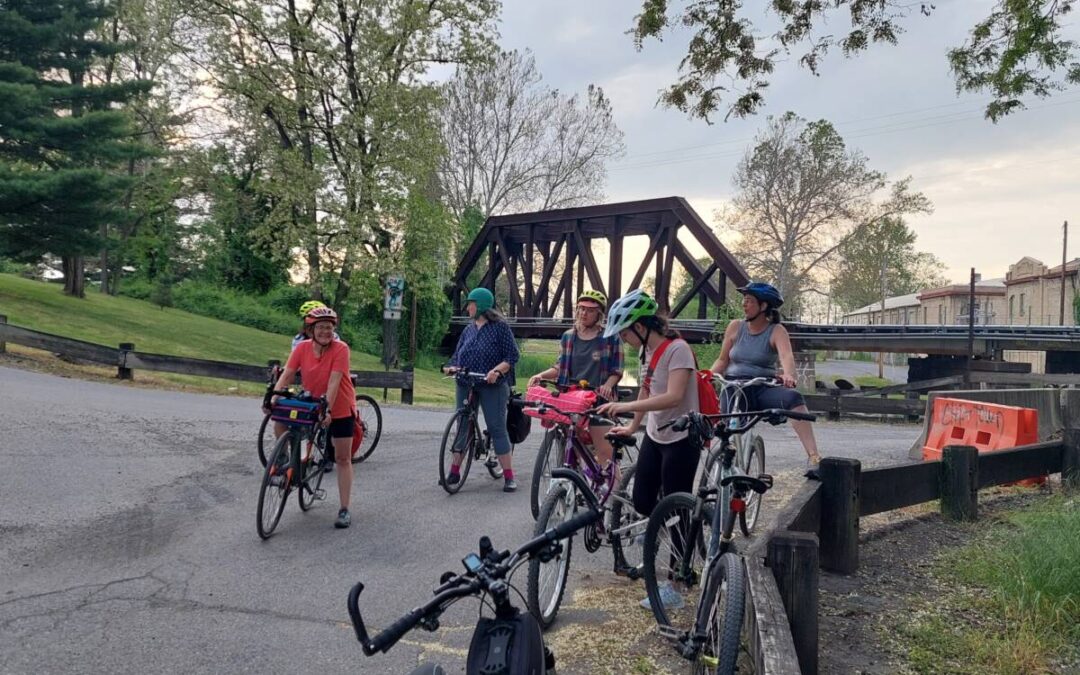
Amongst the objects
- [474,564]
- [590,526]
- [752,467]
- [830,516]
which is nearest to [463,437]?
[752,467]

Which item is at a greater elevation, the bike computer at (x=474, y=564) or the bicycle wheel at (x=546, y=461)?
the bike computer at (x=474, y=564)

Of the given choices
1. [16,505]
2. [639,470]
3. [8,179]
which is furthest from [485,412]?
[8,179]

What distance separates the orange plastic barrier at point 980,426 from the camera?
29.4 feet

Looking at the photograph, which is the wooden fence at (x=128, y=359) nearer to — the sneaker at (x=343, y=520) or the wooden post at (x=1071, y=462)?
the sneaker at (x=343, y=520)

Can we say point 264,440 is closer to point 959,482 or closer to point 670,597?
point 670,597

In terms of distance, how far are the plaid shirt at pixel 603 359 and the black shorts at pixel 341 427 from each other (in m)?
1.79

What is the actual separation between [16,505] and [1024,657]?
736cm

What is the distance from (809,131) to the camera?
4762 centimetres

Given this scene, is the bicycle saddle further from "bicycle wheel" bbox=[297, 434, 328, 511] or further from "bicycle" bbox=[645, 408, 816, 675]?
"bicycle wheel" bbox=[297, 434, 328, 511]

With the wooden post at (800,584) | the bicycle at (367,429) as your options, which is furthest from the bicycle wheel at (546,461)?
the bicycle at (367,429)

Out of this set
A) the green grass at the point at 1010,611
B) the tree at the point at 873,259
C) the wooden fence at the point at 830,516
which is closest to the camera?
the wooden fence at the point at 830,516

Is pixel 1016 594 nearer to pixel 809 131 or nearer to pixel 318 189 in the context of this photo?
pixel 318 189

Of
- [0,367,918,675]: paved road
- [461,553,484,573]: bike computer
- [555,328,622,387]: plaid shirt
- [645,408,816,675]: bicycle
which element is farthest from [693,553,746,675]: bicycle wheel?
[555,328,622,387]: plaid shirt

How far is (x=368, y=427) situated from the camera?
10375 millimetres
